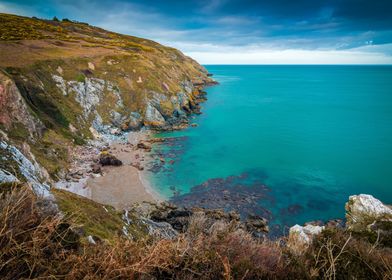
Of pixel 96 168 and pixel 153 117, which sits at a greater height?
pixel 153 117

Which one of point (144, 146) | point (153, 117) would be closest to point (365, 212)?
point (144, 146)

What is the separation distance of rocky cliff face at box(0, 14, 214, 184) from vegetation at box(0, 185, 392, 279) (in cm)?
2217

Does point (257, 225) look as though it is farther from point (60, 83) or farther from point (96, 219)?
point (60, 83)

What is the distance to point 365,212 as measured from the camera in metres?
21.5

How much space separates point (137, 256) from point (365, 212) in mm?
23708

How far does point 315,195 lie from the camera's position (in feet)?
113

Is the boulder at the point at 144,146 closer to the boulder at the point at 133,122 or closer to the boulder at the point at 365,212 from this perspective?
the boulder at the point at 133,122

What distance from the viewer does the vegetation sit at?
155 inches

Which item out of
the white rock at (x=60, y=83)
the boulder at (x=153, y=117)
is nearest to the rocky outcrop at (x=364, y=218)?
the boulder at (x=153, y=117)

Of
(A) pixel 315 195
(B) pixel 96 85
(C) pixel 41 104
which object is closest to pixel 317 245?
(A) pixel 315 195

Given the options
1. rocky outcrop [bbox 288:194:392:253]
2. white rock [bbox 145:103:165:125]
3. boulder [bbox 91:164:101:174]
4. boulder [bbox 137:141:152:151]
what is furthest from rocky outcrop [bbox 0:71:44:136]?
rocky outcrop [bbox 288:194:392:253]

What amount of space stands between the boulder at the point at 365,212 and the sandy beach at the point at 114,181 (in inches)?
863

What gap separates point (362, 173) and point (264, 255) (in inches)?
1777

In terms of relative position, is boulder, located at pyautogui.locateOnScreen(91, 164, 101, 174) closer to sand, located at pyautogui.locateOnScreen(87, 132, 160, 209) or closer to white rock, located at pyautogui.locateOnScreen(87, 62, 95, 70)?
sand, located at pyautogui.locateOnScreen(87, 132, 160, 209)
